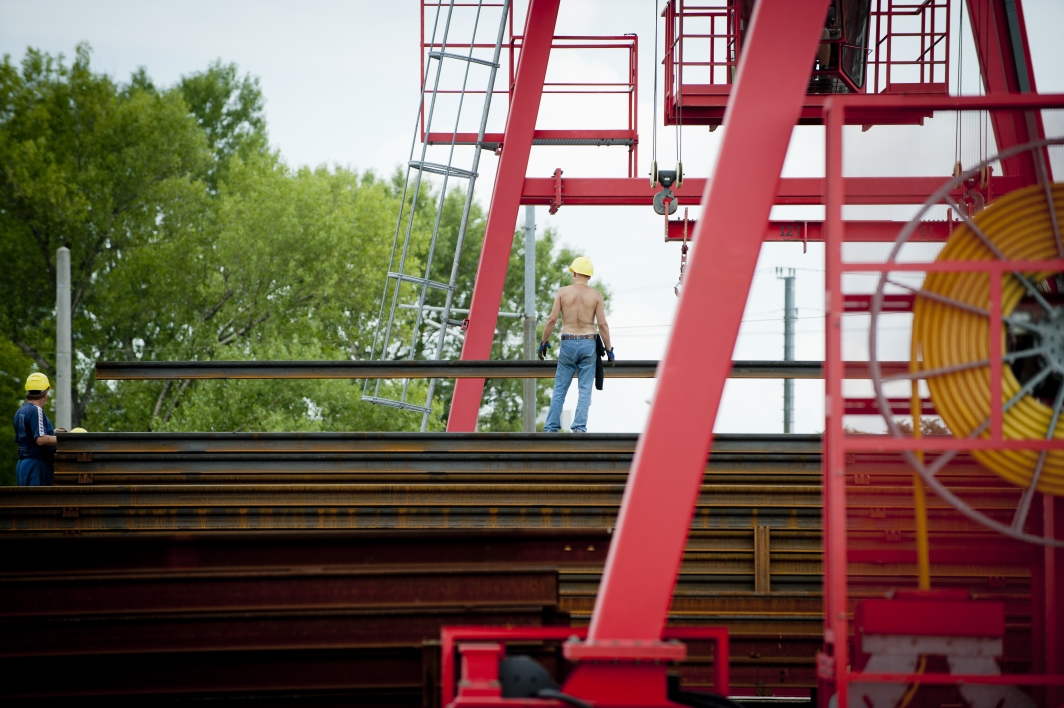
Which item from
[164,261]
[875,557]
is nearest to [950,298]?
[875,557]

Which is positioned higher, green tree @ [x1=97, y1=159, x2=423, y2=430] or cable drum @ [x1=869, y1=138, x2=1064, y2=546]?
green tree @ [x1=97, y1=159, x2=423, y2=430]

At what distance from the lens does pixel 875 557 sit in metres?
4.70

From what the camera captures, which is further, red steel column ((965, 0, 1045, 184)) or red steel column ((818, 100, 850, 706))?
red steel column ((965, 0, 1045, 184))

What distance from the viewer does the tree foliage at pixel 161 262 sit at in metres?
34.5

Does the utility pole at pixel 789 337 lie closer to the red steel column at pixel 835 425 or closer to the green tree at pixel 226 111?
the green tree at pixel 226 111

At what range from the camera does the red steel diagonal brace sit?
177 inches

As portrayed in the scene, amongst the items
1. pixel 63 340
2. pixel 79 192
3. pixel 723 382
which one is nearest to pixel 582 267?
pixel 723 382

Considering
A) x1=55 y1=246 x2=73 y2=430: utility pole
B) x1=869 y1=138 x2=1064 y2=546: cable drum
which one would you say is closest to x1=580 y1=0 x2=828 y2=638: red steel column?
x1=869 y1=138 x2=1064 y2=546: cable drum

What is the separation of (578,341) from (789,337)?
38.4m

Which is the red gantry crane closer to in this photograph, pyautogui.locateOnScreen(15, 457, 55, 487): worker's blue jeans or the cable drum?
the cable drum

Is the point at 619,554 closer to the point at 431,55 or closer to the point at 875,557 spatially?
the point at 875,557

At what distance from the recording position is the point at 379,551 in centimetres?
561

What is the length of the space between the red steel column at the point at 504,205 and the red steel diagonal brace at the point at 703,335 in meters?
7.69

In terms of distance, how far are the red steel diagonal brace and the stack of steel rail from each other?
2.85 feet
